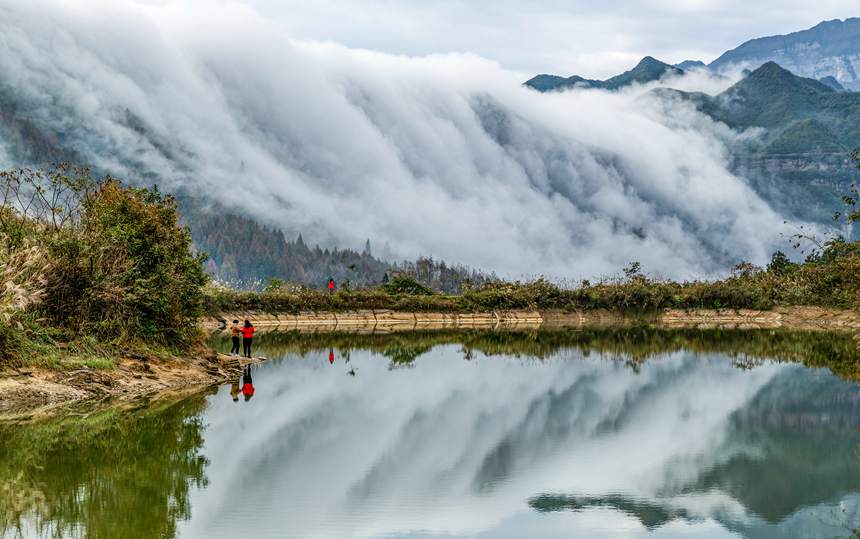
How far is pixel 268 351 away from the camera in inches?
1575

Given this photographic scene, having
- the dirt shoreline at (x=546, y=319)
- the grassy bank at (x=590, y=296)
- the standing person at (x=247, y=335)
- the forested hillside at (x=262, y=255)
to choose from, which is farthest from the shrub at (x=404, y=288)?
the forested hillside at (x=262, y=255)

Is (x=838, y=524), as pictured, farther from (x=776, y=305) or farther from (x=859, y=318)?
(x=776, y=305)

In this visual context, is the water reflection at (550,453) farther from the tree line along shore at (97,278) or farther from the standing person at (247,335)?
the tree line along shore at (97,278)

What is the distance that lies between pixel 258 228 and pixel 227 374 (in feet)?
527

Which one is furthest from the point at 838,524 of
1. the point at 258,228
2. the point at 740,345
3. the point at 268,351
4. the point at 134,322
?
the point at 258,228

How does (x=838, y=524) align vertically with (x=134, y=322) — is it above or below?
below

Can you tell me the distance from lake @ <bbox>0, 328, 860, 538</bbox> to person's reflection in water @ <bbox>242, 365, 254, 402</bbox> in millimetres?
309

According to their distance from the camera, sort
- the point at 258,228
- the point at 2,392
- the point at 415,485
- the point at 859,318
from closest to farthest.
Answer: the point at 415,485, the point at 2,392, the point at 859,318, the point at 258,228

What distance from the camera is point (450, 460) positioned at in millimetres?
16328

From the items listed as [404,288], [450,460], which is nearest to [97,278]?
[450,460]

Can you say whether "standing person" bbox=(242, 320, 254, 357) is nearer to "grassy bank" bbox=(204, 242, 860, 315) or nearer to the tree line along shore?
the tree line along shore

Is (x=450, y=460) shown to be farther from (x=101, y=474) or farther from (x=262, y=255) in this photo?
(x=262, y=255)

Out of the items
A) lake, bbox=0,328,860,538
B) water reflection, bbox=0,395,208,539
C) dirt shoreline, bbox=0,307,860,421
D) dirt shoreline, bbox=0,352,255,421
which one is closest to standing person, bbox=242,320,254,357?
dirt shoreline, bbox=0,307,860,421

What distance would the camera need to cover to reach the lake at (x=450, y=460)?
12203mm
